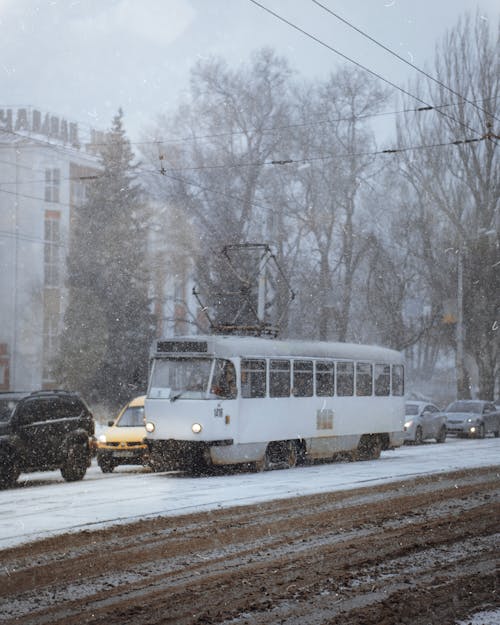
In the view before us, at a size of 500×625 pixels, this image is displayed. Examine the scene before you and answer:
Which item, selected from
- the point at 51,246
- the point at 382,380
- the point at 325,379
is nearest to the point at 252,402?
the point at 325,379

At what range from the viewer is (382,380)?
26.8 meters

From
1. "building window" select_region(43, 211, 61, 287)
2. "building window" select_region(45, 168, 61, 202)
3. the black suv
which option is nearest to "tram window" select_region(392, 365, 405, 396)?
the black suv

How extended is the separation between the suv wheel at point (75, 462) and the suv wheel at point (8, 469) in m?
1.25

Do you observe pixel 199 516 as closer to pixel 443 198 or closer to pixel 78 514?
pixel 78 514

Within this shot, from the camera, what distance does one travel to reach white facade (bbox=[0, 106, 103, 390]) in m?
55.8

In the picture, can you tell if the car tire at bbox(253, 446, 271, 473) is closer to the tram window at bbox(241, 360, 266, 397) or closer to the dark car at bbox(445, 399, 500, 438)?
the tram window at bbox(241, 360, 266, 397)

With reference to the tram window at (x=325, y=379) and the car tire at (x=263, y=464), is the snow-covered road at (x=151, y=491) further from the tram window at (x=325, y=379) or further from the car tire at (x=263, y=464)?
the tram window at (x=325, y=379)

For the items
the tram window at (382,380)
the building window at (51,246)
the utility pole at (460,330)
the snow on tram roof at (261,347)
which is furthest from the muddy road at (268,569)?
the building window at (51,246)

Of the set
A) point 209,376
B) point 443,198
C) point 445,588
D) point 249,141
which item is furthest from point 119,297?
point 445,588

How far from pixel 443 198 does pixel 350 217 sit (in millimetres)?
4013

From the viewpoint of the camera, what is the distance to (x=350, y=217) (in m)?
46.7

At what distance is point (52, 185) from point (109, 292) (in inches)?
424

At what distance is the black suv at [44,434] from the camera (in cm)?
1830

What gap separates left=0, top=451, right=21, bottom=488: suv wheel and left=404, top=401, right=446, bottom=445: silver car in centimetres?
1802
